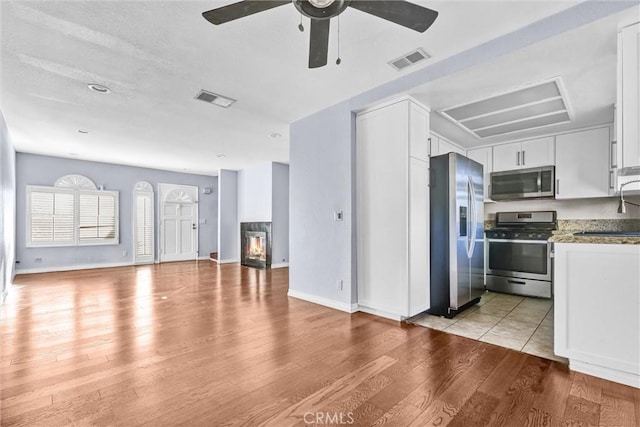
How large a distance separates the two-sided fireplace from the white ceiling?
10.9 ft

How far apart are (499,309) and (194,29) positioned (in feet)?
14.1

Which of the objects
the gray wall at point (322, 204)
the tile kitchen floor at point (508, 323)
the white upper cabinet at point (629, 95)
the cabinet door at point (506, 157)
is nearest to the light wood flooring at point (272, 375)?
the tile kitchen floor at point (508, 323)

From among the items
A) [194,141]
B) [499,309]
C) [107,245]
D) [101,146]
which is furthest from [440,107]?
[107,245]

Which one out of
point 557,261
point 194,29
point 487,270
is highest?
point 194,29

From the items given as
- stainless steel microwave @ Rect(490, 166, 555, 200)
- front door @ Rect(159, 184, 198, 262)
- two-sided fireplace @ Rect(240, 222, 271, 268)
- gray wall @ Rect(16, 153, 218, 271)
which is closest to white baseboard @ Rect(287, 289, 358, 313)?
two-sided fireplace @ Rect(240, 222, 271, 268)

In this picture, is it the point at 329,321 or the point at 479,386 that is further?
the point at 329,321

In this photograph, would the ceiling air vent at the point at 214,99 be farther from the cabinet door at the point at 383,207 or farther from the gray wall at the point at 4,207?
the gray wall at the point at 4,207

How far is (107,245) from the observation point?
7.45m

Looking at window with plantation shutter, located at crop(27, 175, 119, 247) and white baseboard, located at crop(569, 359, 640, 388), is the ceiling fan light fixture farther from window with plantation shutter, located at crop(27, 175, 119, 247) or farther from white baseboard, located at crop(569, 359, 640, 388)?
window with plantation shutter, located at crop(27, 175, 119, 247)

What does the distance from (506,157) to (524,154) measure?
0.23m

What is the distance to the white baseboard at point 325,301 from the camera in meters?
3.62

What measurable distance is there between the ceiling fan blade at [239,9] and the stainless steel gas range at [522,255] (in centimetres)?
436

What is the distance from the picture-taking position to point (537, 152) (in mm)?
4422

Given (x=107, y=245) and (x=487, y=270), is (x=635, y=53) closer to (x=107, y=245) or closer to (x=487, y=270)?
(x=487, y=270)
